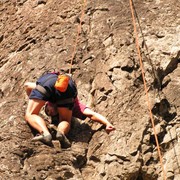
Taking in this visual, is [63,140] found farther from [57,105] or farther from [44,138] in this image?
[57,105]


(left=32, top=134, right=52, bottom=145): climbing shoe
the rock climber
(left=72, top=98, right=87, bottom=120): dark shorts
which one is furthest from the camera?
(left=72, top=98, right=87, bottom=120): dark shorts

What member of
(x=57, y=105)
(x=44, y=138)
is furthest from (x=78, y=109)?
(x=44, y=138)

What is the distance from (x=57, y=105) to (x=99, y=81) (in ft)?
4.28

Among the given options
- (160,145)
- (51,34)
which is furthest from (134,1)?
(160,145)

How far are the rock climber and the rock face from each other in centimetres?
21

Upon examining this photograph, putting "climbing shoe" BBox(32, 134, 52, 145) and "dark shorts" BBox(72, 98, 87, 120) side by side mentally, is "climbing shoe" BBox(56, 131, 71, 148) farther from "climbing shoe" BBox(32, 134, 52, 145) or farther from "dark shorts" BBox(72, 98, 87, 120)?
"dark shorts" BBox(72, 98, 87, 120)

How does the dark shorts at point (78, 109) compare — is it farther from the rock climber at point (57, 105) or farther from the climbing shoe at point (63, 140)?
the climbing shoe at point (63, 140)

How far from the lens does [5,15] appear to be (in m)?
12.8

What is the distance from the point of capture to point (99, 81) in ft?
30.1

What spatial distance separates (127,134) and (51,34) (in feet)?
Result: 12.9

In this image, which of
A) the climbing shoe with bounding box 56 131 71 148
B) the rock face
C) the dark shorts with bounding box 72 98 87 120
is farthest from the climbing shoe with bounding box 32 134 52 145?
the dark shorts with bounding box 72 98 87 120

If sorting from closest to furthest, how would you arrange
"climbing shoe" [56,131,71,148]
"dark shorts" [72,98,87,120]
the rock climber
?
1. "climbing shoe" [56,131,71,148]
2. the rock climber
3. "dark shorts" [72,98,87,120]

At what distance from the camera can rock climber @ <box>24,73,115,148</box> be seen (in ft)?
26.0

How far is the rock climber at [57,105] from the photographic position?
7926 millimetres
